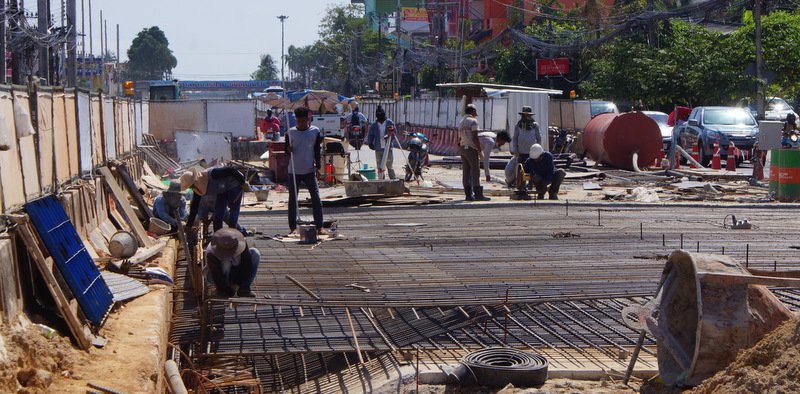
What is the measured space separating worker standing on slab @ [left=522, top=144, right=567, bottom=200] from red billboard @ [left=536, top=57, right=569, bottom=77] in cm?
3815

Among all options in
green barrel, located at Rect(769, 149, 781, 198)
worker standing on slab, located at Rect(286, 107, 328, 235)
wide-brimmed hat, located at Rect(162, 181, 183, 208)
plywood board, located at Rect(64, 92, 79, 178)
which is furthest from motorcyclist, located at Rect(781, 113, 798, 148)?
plywood board, located at Rect(64, 92, 79, 178)

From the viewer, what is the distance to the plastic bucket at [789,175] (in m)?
16.0

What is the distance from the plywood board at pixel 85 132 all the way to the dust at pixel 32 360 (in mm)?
5707

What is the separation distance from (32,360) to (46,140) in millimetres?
4207

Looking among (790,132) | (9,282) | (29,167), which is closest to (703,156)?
(790,132)

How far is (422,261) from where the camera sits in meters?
10.3

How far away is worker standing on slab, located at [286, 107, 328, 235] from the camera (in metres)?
11.9

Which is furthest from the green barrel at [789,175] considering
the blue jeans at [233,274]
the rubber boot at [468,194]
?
the blue jeans at [233,274]

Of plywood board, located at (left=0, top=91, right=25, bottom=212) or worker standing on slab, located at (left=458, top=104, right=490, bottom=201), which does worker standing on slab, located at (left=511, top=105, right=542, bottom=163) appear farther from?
plywood board, located at (left=0, top=91, right=25, bottom=212)

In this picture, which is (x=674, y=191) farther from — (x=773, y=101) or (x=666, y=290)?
(x=773, y=101)

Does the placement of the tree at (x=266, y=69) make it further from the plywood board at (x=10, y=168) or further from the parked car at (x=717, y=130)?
the plywood board at (x=10, y=168)

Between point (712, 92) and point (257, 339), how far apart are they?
104 ft

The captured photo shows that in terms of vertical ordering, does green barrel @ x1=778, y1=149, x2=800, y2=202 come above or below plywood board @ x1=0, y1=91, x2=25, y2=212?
below

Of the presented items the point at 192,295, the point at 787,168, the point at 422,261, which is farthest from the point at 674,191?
the point at 192,295
